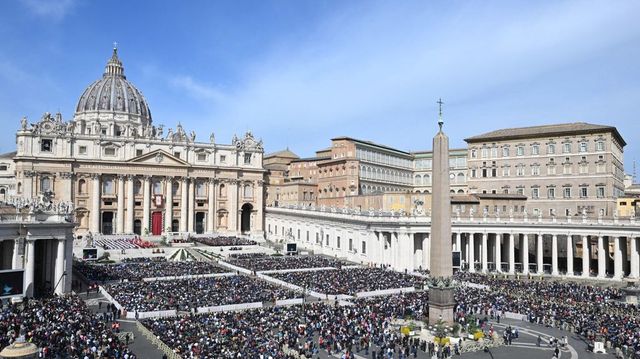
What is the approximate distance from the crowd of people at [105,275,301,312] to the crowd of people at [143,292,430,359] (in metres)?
2.47

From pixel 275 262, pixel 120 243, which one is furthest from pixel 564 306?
pixel 120 243

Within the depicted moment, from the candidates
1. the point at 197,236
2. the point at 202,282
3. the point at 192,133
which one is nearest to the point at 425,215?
the point at 202,282

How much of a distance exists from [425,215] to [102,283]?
28.1 meters

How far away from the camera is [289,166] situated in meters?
93.9

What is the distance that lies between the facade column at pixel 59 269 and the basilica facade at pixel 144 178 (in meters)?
34.8

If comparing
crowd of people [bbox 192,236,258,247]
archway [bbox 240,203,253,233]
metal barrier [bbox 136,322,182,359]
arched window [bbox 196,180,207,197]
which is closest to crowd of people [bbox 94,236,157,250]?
crowd of people [bbox 192,236,258,247]

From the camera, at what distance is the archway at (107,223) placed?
72.6 meters

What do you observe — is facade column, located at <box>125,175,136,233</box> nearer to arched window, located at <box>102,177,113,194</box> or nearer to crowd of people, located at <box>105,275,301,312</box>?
arched window, located at <box>102,177,113,194</box>

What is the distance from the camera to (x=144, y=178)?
7400cm

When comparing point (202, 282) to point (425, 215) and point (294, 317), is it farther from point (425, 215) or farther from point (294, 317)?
point (425, 215)

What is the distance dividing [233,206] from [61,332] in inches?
2296

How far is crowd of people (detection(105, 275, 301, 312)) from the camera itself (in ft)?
99.3

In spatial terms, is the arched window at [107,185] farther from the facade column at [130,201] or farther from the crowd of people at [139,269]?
the crowd of people at [139,269]

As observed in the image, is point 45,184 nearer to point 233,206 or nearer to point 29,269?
point 233,206
